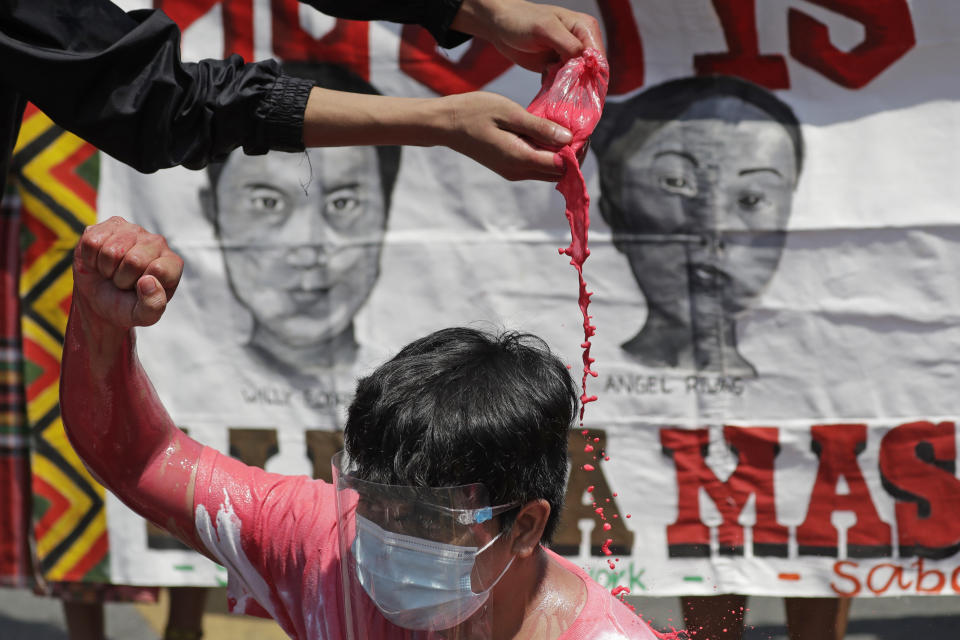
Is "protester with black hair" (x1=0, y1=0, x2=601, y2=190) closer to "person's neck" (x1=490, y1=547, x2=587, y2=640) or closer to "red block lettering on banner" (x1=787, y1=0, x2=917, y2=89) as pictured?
"person's neck" (x1=490, y1=547, x2=587, y2=640)

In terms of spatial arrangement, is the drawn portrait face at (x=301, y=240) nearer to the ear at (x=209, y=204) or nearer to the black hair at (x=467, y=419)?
the ear at (x=209, y=204)

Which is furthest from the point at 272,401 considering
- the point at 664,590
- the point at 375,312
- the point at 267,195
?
the point at 664,590

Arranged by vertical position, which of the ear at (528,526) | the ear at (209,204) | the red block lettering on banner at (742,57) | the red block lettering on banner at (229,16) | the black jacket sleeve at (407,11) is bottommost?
the ear at (528,526)

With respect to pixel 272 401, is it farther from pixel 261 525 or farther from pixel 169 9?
pixel 261 525

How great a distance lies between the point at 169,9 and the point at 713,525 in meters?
2.06

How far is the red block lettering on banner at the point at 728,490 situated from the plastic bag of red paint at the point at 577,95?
134cm

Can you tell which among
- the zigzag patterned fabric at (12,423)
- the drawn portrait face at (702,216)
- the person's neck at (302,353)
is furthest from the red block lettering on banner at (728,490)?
the zigzag patterned fabric at (12,423)

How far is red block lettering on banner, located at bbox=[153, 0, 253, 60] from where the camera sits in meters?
2.53

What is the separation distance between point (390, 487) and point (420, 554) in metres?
0.10

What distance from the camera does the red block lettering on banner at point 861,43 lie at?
7.56 ft

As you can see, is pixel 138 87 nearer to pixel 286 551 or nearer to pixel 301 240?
pixel 286 551

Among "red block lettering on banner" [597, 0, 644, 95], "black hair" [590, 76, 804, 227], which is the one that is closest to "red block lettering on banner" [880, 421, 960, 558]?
"black hair" [590, 76, 804, 227]

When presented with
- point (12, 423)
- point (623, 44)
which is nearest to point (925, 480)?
point (623, 44)

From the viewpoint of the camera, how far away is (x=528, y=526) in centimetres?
122
